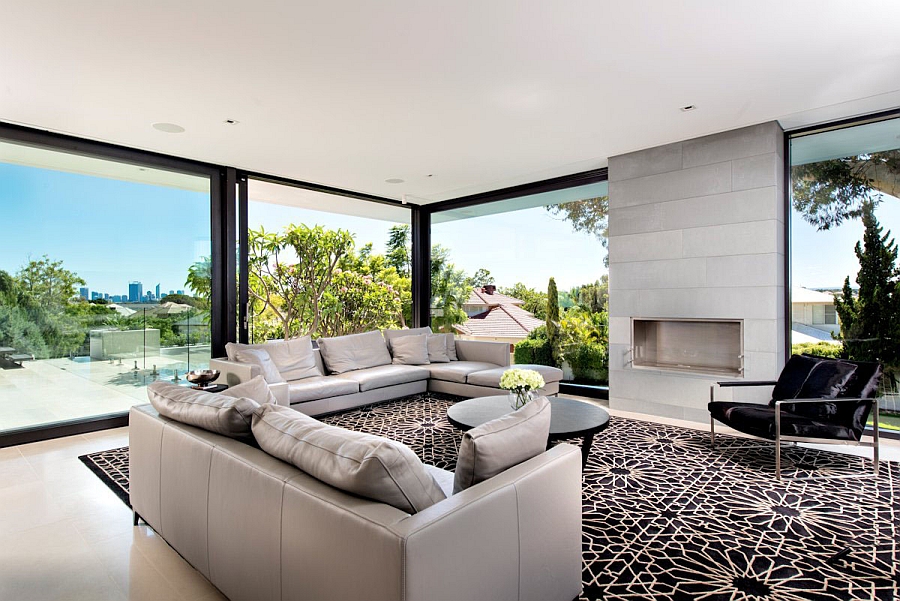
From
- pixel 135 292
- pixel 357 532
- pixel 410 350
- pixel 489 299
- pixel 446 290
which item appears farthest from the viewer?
pixel 446 290

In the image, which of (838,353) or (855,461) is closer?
(855,461)

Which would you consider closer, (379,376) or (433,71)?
(433,71)

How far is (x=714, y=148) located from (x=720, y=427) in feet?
8.61

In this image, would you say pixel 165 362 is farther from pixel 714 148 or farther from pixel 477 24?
pixel 714 148

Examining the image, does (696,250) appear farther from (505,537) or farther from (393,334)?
(505,537)

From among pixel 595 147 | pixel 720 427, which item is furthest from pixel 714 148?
pixel 720 427

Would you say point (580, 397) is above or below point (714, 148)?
below

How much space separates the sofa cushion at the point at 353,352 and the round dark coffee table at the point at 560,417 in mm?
2063

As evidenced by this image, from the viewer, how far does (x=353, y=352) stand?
232 inches

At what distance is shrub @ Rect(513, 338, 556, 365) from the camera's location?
6512 millimetres

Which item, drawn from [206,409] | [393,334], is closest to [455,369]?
[393,334]

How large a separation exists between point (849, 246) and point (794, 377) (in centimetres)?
143

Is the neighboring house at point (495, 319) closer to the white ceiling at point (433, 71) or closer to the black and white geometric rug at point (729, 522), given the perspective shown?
the white ceiling at point (433, 71)

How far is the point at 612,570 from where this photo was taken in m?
2.26
